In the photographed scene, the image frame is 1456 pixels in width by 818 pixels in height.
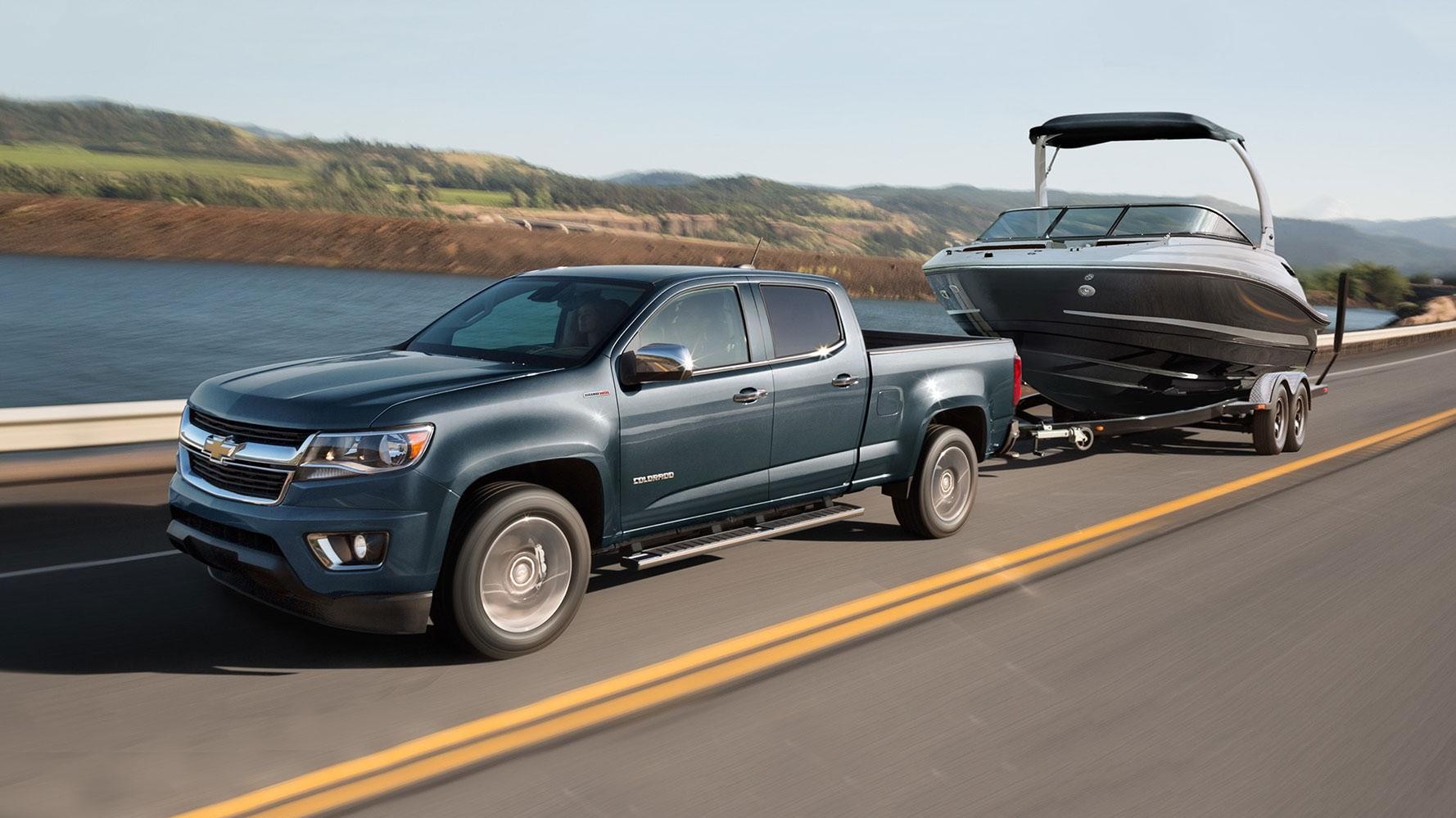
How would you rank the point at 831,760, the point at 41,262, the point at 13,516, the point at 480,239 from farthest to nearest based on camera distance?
the point at 480,239, the point at 41,262, the point at 13,516, the point at 831,760

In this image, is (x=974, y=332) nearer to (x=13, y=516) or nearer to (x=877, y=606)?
(x=877, y=606)

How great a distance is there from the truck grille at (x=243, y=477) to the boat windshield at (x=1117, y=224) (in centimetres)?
857

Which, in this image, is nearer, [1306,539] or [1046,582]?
[1046,582]

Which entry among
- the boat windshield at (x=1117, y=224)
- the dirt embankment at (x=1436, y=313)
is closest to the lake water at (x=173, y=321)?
the boat windshield at (x=1117, y=224)

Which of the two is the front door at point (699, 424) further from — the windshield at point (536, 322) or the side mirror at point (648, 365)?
the windshield at point (536, 322)

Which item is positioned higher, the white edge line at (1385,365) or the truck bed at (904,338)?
the truck bed at (904,338)

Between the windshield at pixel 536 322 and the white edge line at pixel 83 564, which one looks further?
the white edge line at pixel 83 564

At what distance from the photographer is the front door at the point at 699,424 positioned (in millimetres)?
5812

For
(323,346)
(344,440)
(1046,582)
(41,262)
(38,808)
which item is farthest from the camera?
(41,262)

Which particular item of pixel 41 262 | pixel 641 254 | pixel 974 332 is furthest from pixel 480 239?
pixel 974 332

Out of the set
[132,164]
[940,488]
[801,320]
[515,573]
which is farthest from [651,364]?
[132,164]

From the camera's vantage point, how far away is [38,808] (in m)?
3.71

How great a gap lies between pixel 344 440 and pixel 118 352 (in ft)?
56.6

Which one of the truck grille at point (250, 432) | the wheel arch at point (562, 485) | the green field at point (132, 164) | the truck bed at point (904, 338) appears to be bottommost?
the wheel arch at point (562, 485)
